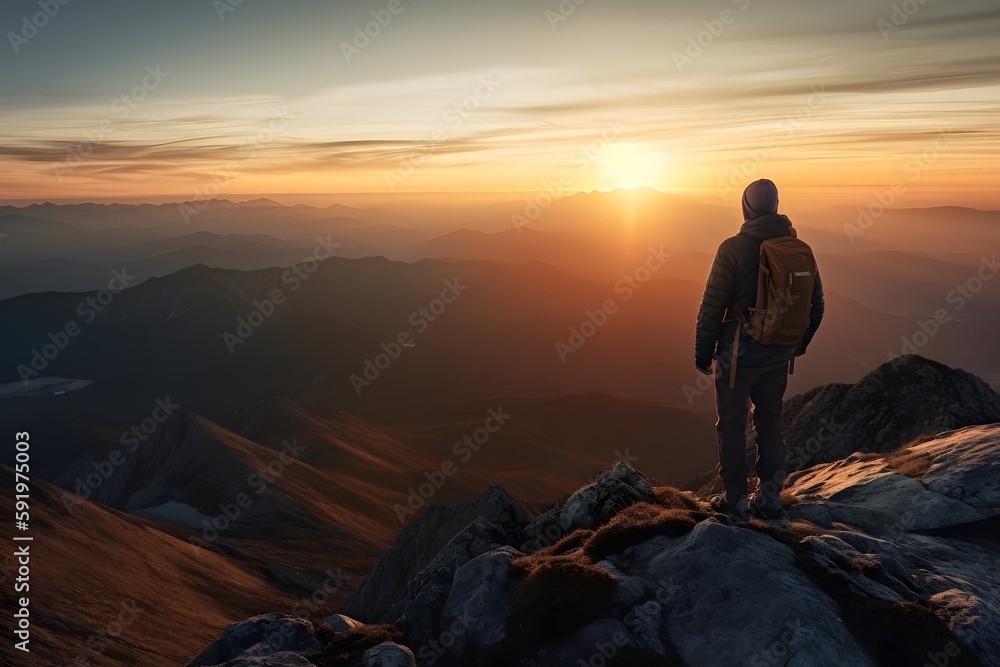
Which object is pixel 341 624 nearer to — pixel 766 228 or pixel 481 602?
pixel 481 602

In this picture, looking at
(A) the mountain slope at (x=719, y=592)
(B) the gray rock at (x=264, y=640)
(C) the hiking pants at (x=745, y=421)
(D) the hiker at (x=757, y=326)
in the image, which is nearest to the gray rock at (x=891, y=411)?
(A) the mountain slope at (x=719, y=592)

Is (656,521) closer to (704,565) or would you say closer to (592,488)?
(704,565)

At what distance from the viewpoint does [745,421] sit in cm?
898

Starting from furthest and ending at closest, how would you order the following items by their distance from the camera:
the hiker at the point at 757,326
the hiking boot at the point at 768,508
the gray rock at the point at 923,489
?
the gray rock at the point at 923,489
the hiking boot at the point at 768,508
the hiker at the point at 757,326

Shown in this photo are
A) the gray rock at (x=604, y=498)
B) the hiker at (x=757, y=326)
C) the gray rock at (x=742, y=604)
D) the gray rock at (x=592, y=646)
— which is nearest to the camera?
the gray rock at (x=742, y=604)

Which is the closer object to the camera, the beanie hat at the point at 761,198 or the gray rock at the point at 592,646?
the gray rock at the point at 592,646

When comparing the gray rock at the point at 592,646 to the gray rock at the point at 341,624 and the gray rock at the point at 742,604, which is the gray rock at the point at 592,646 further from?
the gray rock at the point at 341,624

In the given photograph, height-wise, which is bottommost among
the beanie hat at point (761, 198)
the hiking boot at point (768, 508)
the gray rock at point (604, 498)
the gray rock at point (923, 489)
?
the gray rock at point (604, 498)

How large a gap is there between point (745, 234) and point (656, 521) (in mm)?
4621

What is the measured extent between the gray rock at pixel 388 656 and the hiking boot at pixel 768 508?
18.7 ft

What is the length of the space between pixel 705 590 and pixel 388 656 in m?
4.46

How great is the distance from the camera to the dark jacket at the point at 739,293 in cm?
824

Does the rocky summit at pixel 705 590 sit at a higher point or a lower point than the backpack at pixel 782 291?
lower

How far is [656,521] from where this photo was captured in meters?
9.40
